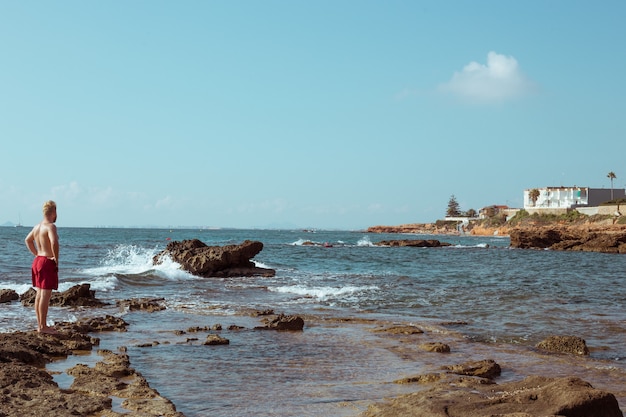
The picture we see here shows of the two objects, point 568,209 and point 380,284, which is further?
point 568,209

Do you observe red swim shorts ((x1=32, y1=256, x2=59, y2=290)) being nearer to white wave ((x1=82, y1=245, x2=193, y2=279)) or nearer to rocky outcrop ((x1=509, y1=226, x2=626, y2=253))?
white wave ((x1=82, y1=245, x2=193, y2=279))

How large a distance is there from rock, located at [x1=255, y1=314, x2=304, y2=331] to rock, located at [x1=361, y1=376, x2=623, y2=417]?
20.2 ft

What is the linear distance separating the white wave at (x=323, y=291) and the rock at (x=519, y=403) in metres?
12.3

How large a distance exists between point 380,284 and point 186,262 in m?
8.99

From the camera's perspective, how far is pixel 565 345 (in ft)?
33.9

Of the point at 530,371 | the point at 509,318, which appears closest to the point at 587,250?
the point at 509,318

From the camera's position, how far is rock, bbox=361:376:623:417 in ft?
17.0

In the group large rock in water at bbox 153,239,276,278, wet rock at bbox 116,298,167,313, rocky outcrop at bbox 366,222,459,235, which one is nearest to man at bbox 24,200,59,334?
wet rock at bbox 116,298,167,313

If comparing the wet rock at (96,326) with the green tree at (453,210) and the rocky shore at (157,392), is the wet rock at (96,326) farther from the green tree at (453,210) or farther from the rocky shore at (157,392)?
the green tree at (453,210)

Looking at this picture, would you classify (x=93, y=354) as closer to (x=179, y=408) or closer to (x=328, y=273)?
(x=179, y=408)

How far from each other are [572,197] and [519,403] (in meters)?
124

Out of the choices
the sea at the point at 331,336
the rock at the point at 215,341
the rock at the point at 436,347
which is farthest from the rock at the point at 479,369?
the rock at the point at 215,341

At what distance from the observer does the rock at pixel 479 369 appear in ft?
27.2

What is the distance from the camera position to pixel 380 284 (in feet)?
76.7
